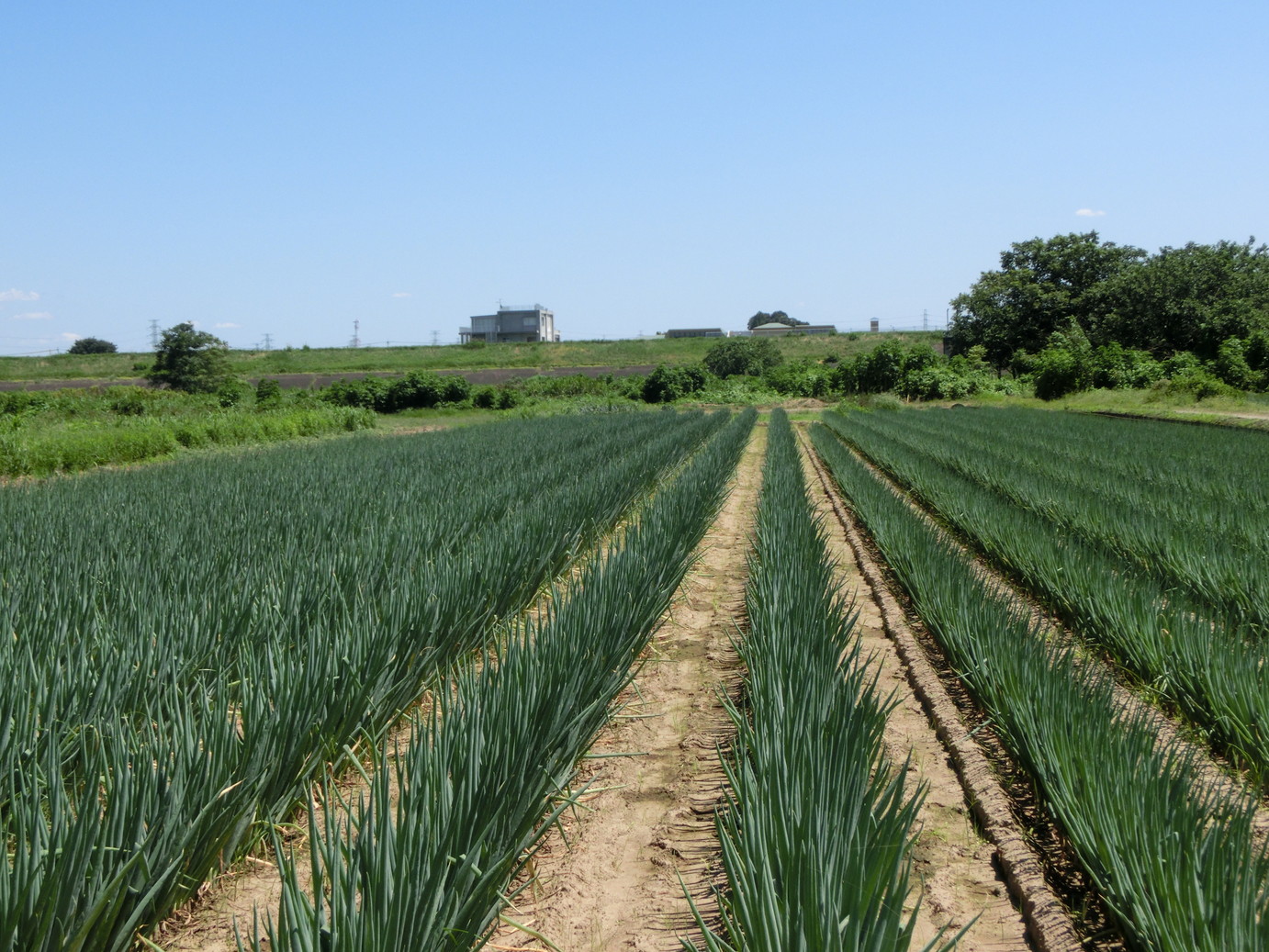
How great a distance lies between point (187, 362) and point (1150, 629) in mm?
37591

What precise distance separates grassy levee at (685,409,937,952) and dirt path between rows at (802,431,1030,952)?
0.29ft

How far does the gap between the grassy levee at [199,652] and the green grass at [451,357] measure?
152ft

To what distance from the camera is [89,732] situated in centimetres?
240

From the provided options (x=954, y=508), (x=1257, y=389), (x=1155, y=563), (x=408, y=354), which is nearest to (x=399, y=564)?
(x=1155, y=563)

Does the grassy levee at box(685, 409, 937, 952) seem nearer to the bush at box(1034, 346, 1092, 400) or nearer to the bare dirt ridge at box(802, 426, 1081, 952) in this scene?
the bare dirt ridge at box(802, 426, 1081, 952)

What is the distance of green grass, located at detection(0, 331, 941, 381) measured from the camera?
52344 mm

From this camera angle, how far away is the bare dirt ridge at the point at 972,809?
2064mm

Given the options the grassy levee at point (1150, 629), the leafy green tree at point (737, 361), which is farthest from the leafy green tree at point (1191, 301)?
the grassy levee at point (1150, 629)

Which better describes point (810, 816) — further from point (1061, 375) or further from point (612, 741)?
point (1061, 375)

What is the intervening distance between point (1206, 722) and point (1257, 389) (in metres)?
25.0

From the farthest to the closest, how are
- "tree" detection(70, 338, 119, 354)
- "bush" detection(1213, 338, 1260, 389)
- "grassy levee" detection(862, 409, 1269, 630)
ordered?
"tree" detection(70, 338, 119, 354) → "bush" detection(1213, 338, 1260, 389) → "grassy levee" detection(862, 409, 1269, 630)

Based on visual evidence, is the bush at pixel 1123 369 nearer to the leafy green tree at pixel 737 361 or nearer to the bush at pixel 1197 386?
the bush at pixel 1197 386

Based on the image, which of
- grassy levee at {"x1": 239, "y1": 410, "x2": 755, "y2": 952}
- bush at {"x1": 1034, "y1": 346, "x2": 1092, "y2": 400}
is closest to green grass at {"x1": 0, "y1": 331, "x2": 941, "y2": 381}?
bush at {"x1": 1034, "y1": 346, "x2": 1092, "y2": 400}

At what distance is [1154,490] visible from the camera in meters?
7.41
